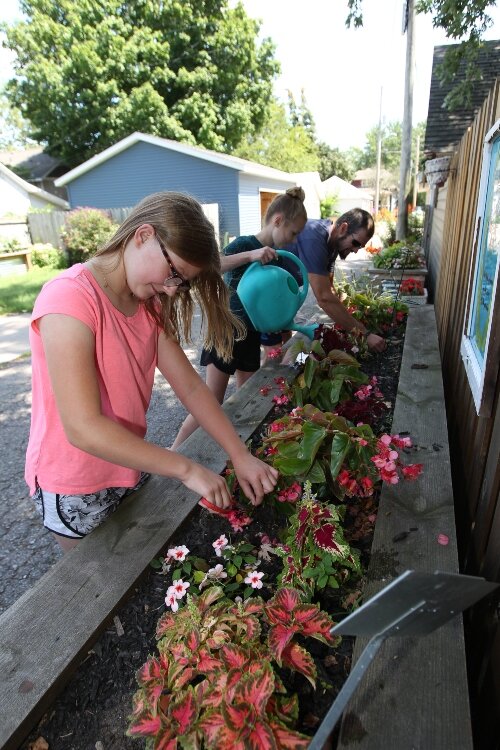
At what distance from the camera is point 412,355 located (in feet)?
10.1

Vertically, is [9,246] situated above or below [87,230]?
below

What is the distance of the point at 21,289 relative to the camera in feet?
37.9

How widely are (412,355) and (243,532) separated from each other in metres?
1.96

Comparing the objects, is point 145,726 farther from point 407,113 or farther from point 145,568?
point 407,113

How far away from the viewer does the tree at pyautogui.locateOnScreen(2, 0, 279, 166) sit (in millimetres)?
22047

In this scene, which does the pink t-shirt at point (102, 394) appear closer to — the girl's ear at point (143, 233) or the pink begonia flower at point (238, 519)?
the girl's ear at point (143, 233)

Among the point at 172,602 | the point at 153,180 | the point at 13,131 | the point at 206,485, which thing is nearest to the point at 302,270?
the point at 206,485

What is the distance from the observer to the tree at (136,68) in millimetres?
22047

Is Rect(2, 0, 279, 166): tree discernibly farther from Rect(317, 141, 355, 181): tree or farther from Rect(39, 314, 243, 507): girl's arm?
Rect(317, 141, 355, 181): tree

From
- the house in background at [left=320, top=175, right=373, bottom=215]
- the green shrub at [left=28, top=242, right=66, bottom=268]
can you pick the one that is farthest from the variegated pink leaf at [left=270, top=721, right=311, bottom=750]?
the house in background at [left=320, top=175, right=373, bottom=215]

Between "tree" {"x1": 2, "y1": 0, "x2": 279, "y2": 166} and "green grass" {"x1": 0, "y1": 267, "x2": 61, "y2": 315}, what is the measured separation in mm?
11408

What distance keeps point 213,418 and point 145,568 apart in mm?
500

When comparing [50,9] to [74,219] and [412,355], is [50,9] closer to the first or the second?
[74,219]

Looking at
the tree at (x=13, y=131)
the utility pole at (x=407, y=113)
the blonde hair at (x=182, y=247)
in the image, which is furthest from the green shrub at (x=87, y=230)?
the tree at (x=13, y=131)
